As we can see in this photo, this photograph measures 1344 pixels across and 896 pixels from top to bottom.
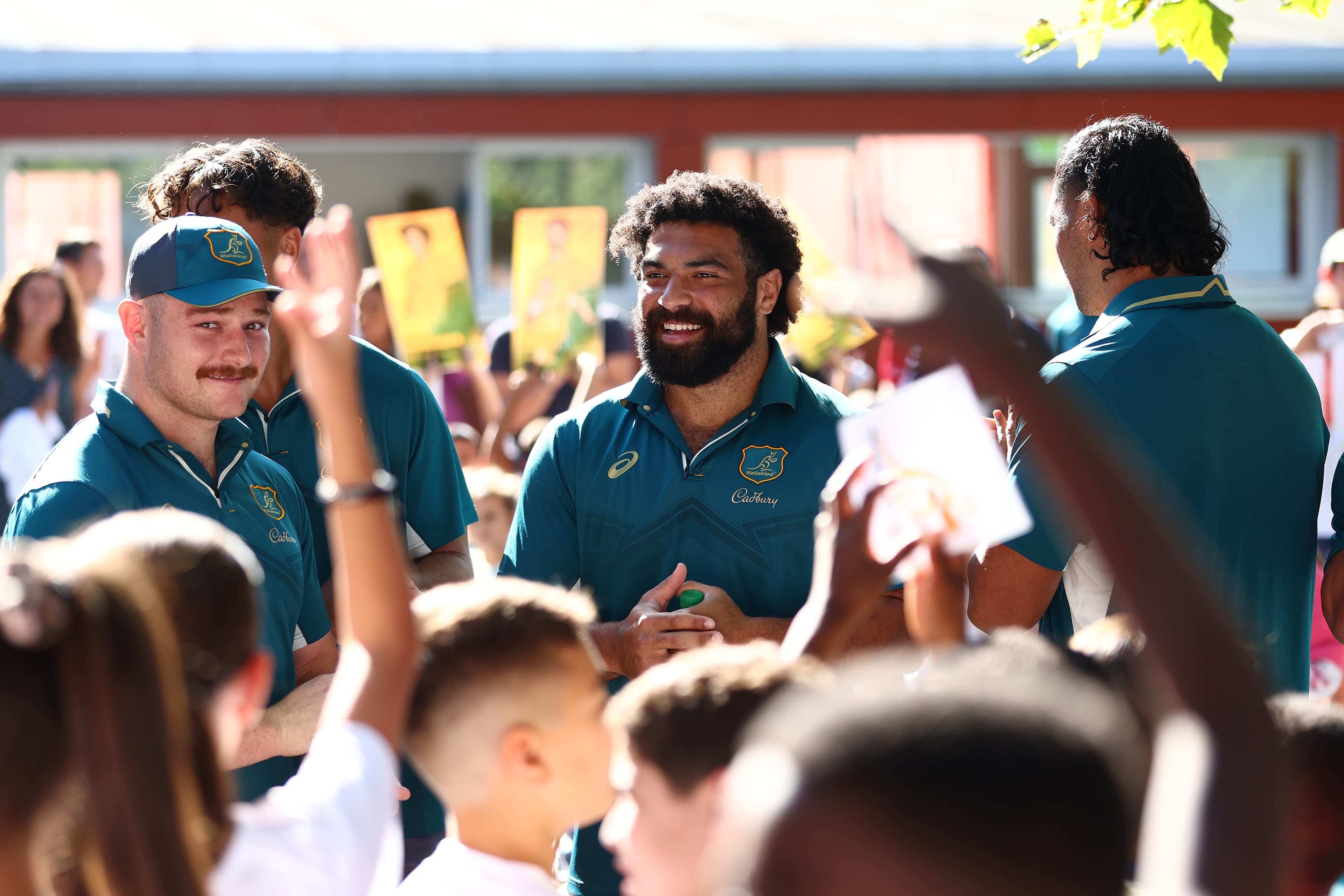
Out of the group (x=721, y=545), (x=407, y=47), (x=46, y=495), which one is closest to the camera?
(x=46, y=495)

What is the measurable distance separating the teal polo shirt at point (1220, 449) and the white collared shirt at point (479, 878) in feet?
4.02

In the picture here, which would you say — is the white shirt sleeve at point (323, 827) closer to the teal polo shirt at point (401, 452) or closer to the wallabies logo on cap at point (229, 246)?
the wallabies logo on cap at point (229, 246)

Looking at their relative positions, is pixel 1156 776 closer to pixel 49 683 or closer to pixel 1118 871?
pixel 1118 871

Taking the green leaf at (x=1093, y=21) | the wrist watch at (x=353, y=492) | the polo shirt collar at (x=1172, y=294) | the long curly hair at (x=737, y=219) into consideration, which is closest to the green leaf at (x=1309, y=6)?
the green leaf at (x=1093, y=21)

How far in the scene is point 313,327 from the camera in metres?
1.62

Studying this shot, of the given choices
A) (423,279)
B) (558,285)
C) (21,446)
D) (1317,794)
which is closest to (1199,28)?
(1317,794)

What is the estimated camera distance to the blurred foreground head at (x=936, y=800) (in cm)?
106

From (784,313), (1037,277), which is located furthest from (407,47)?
(784,313)

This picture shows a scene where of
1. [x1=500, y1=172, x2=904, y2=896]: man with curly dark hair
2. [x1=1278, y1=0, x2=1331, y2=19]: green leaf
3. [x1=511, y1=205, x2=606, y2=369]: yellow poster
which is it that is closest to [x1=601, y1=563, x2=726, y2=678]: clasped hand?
[x1=500, y1=172, x2=904, y2=896]: man with curly dark hair

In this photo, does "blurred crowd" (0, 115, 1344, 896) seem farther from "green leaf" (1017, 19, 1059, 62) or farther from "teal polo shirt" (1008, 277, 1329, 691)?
"green leaf" (1017, 19, 1059, 62)

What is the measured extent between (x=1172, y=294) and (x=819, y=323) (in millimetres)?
4693

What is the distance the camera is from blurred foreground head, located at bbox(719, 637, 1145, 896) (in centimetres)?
106

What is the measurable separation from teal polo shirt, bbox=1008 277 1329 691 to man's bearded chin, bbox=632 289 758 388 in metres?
0.80

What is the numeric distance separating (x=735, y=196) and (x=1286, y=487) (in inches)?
57.1
